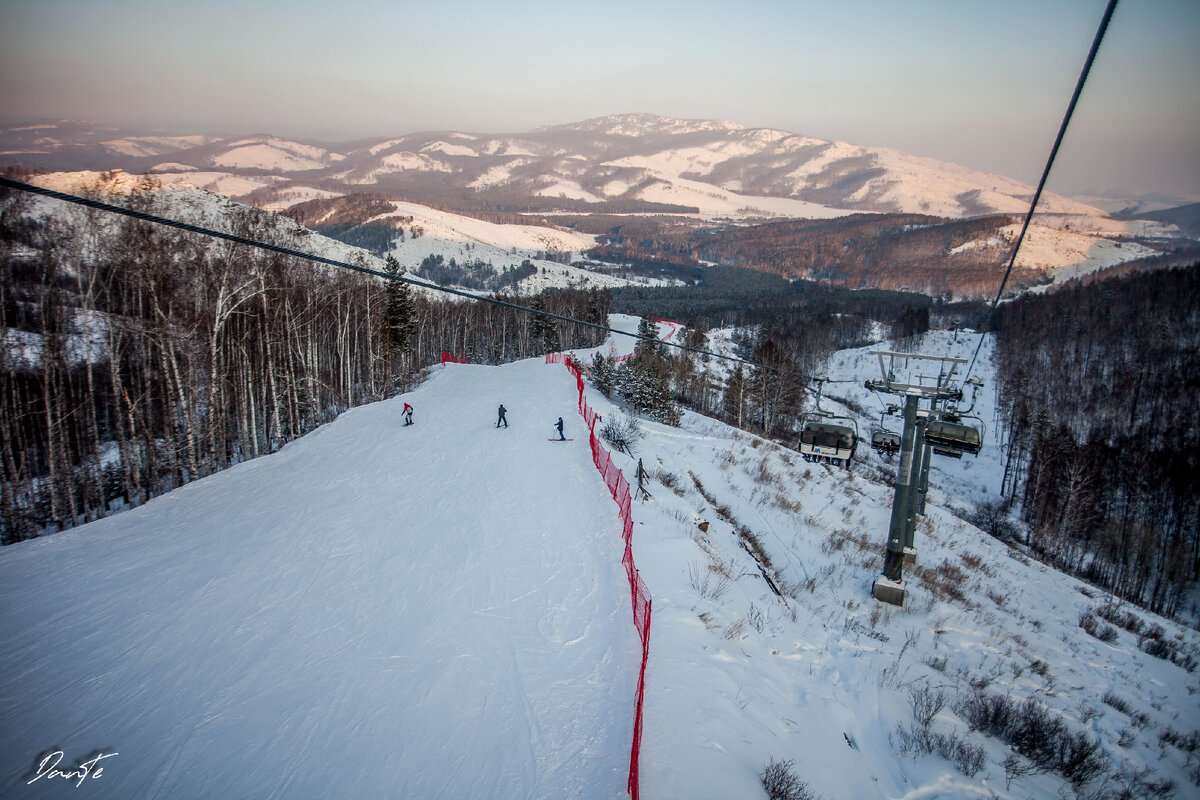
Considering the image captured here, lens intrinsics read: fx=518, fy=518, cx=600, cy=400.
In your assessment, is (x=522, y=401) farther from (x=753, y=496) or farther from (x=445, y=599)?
(x=445, y=599)

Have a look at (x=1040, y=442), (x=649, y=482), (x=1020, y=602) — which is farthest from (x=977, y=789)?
(x=1040, y=442)

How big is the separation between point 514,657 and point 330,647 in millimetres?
2870

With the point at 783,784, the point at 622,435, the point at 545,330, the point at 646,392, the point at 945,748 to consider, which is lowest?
the point at 646,392

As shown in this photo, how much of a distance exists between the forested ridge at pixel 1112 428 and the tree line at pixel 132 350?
50.2 metres

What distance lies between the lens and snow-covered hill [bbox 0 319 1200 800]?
6051mm

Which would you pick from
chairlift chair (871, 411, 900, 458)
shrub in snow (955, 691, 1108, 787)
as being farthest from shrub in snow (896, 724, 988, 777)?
chairlift chair (871, 411, 900, 458)

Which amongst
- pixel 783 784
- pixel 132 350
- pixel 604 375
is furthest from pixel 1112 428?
pixel 132 350

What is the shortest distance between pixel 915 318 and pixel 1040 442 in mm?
76888

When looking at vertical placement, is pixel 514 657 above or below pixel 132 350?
below

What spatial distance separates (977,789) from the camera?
21.4ft

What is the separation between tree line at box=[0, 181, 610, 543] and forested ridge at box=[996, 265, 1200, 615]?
50.2m

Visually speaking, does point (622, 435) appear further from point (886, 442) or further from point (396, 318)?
point (396, 318)

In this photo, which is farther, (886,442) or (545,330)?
(545,330)

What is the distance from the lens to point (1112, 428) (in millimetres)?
60031
